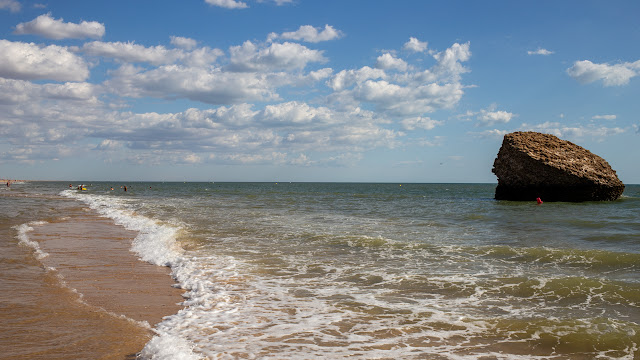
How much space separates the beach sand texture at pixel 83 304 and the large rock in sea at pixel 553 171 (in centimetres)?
2929

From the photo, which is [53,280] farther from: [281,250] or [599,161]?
[599,161]

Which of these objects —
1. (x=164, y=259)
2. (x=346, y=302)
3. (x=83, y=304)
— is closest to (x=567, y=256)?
(x=346, y=302)

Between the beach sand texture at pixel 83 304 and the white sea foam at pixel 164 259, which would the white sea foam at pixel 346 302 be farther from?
the beach sand texture at pixel 83 304

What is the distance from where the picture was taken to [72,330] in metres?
5.05

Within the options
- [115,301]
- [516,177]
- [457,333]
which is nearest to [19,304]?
[115,301]

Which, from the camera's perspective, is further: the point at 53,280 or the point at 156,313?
the point at 53,280

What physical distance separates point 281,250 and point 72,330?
22.4 ft

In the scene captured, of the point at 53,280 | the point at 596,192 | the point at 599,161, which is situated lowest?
the point at 53,280

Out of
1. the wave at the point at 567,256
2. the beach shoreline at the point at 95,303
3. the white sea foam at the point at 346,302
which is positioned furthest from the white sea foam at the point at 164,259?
the wave at the point at 567,256

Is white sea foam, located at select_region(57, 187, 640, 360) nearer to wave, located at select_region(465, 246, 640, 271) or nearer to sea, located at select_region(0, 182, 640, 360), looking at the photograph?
sea, located at select_region(0, 182, 640, 360)

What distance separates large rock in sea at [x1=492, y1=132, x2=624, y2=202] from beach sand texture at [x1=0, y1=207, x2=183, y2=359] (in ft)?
96.1

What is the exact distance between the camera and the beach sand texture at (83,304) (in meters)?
4.59

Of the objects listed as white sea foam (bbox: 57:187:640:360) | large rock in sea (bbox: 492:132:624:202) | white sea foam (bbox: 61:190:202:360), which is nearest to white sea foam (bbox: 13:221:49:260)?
white sea foam (bbox: 61:190:202:360)

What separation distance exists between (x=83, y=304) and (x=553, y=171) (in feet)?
104
